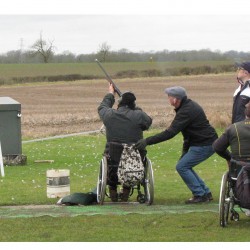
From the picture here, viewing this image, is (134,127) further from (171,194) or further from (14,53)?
(14,53)

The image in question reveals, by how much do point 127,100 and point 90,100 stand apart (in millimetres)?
33518

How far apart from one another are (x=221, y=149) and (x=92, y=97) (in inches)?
1466

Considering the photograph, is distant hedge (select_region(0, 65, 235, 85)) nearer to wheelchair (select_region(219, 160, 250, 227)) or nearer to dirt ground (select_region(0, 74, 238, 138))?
dirt ground (select_region(0, 74, 238, 138))

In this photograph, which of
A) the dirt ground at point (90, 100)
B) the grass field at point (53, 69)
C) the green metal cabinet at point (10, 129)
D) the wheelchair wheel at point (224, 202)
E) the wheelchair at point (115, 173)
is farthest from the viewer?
the grass field at point (53, 69)

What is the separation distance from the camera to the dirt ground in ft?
96.5

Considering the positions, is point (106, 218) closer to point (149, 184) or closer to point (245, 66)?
point (149, 184)

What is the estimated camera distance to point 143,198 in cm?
1141

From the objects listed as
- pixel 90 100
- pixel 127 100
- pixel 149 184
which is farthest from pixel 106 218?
pixel 90 100

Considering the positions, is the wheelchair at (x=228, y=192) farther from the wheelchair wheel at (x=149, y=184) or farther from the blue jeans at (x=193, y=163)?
the blue jeans at (x=193, y=163)

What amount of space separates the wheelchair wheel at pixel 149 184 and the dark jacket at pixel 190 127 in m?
0.38

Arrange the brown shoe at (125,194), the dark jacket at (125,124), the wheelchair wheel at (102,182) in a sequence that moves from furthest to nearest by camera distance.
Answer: the brown shoe at (125,194) < the dark jacket at (125,124) < the wheelchair wheel at (102,182)

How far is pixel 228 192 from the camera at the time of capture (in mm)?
9445

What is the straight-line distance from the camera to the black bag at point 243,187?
905cm

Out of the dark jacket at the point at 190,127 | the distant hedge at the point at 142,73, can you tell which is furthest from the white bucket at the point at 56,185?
the distant hedge at the point at 142,73
